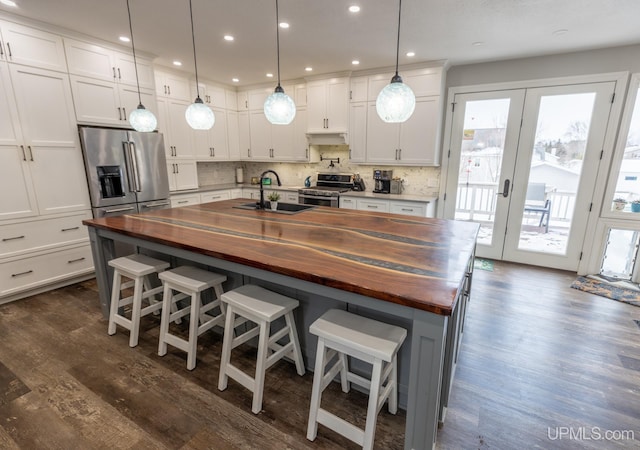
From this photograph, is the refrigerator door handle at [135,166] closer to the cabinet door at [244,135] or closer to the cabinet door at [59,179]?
the cabinet door at [59,179]

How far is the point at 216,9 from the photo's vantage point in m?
2.57

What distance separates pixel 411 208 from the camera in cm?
409

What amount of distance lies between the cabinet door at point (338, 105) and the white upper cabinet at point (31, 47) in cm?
319

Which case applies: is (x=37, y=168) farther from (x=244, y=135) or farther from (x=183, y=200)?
(x=244, y=135)

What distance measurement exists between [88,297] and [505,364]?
3.88 meters

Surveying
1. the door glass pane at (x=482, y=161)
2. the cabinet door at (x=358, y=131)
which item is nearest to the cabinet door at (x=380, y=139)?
the cabinet door at (x=358, y=131)

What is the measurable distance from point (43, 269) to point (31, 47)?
7.22 feet

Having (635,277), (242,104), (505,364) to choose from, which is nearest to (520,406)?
(505,364)

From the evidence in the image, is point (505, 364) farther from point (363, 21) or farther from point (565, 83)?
point (565, 83)

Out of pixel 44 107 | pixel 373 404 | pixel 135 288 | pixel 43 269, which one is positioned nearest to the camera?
pixel 373 404

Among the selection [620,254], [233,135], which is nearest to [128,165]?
[233,135]

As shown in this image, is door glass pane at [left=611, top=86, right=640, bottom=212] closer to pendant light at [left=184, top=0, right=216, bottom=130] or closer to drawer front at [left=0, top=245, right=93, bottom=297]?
pendant light at [left=184, top=0, right=216, bottom=130]

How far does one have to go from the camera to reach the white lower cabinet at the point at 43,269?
2.93 meters

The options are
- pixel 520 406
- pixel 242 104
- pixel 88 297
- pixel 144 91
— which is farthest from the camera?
pixel 242 104
